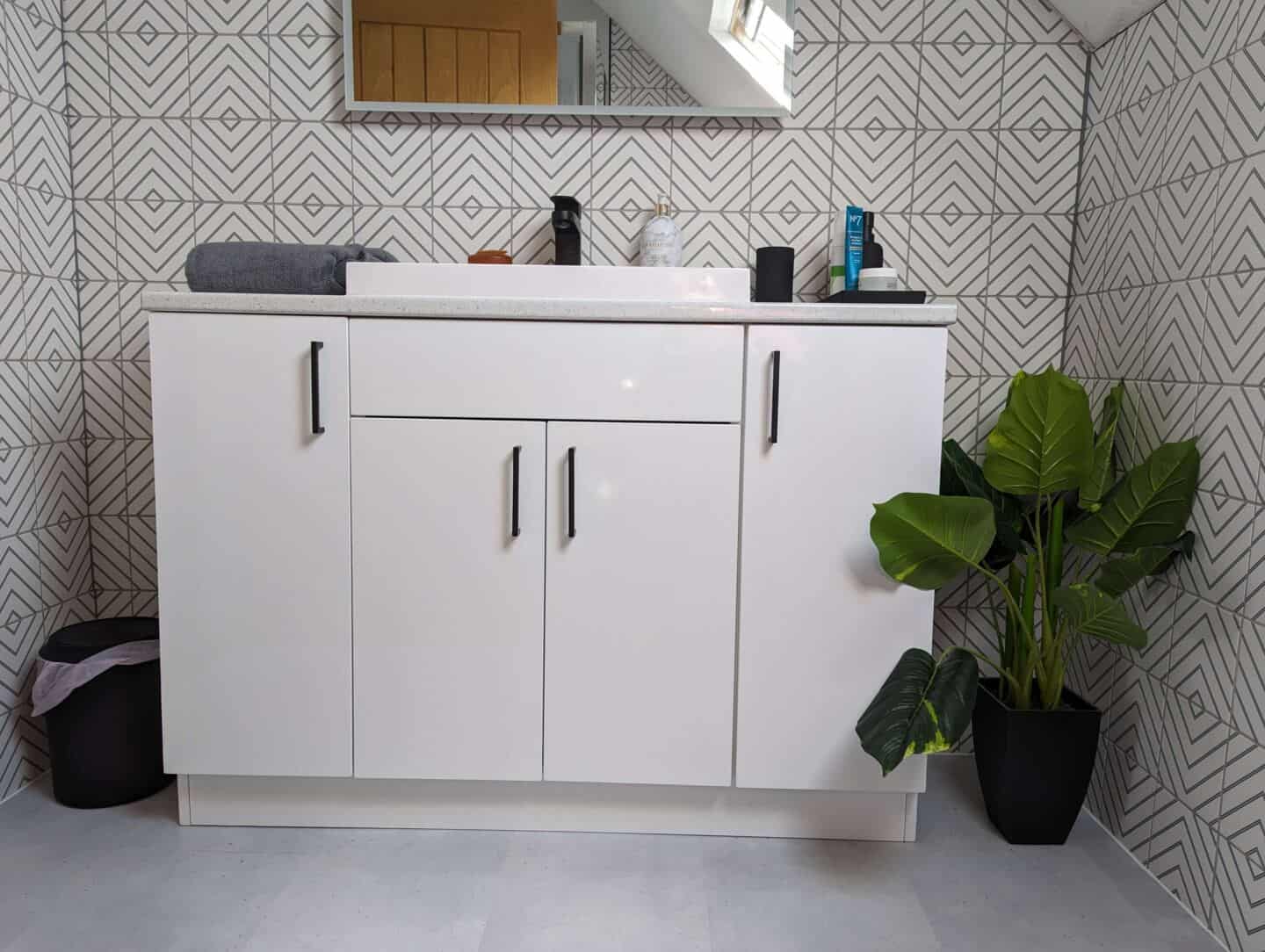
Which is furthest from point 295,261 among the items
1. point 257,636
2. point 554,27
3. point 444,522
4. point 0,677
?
point 0,677

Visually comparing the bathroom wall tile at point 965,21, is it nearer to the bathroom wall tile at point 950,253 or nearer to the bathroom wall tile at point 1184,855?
the bathroom wall tile at point 950,253

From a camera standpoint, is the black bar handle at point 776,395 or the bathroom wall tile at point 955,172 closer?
the black bar handle at point 776,395

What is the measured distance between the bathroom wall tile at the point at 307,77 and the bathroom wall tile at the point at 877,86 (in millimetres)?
1203

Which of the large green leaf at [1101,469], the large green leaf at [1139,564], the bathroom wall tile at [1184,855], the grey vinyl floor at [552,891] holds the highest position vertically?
the large green leaf at [1101,469]

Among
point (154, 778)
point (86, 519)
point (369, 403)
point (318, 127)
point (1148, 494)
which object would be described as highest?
point (318, 127)

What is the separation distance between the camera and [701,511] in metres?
1.65

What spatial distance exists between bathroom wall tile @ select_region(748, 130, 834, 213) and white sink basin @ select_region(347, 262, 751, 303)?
1.60 feet

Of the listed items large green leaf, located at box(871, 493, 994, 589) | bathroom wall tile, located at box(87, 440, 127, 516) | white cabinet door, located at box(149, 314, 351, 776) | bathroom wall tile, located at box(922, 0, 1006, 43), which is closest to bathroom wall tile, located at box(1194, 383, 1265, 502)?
large green leaf, located at box(871, 493, 994, 589)

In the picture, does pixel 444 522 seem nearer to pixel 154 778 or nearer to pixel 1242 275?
pixel 154 778

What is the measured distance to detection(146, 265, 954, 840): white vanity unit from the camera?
1.62 m

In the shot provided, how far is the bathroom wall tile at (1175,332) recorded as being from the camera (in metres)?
1.60

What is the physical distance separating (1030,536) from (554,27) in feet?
5.28

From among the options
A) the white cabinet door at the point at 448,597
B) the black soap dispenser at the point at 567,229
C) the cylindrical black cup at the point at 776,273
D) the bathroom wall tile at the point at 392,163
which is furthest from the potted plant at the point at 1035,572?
the bathroom wall tile at the point at 392,163

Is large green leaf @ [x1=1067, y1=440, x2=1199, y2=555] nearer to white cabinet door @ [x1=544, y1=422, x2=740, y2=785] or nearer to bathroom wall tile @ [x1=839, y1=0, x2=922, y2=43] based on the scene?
white cabinet door @ [x1=544, y1=422, x2=740, y2=785]
